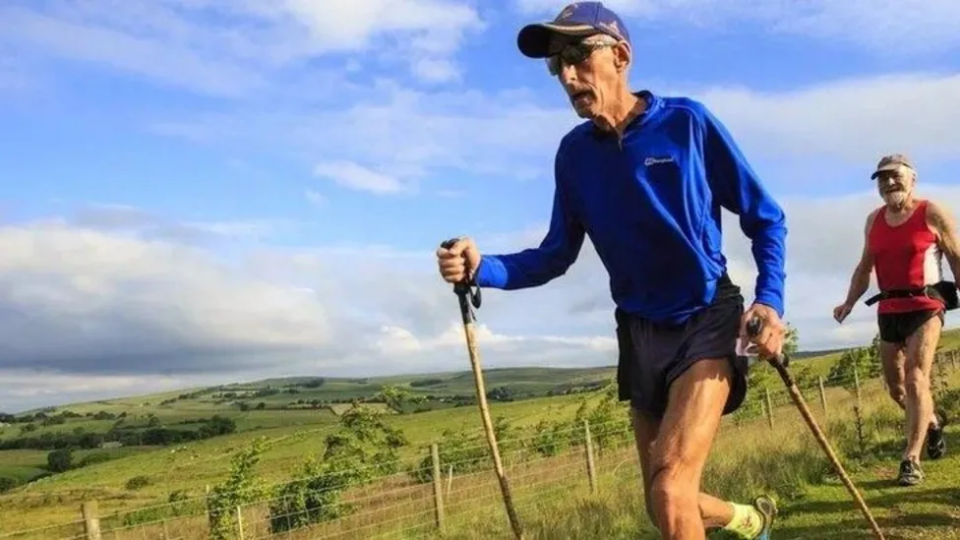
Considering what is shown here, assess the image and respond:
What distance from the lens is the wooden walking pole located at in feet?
12.5

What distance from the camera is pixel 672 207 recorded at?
151 inches

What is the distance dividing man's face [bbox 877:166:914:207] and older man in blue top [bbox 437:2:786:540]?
361cm

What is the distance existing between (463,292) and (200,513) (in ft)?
70.2

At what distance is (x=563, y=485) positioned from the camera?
20.1 meters

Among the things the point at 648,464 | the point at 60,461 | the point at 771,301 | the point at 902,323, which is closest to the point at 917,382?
the point at 902,323

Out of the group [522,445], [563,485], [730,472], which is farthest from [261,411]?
[730,472]

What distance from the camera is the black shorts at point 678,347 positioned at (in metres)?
3.79

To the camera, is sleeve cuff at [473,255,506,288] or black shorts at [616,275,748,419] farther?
sleeve cuff at [473,255,506,288]

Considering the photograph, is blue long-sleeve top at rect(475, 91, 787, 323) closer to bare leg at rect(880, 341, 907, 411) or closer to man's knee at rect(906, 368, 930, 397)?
man's knee at rect(906, 368, 930, 397)

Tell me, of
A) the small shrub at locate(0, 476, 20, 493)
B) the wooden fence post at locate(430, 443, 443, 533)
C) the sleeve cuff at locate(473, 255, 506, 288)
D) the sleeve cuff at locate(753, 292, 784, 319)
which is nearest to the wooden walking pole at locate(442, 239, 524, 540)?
the sleeve cuff at locate(473, 255, 506, 288)

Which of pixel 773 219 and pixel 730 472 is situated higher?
pixel 773 219

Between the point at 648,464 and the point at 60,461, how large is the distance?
4171 inches

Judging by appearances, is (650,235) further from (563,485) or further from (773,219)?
(563,485)

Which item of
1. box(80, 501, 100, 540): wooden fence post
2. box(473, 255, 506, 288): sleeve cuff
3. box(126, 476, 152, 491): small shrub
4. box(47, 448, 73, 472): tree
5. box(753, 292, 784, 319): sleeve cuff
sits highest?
box(473, 255, 506, 288): sleeve cuff
